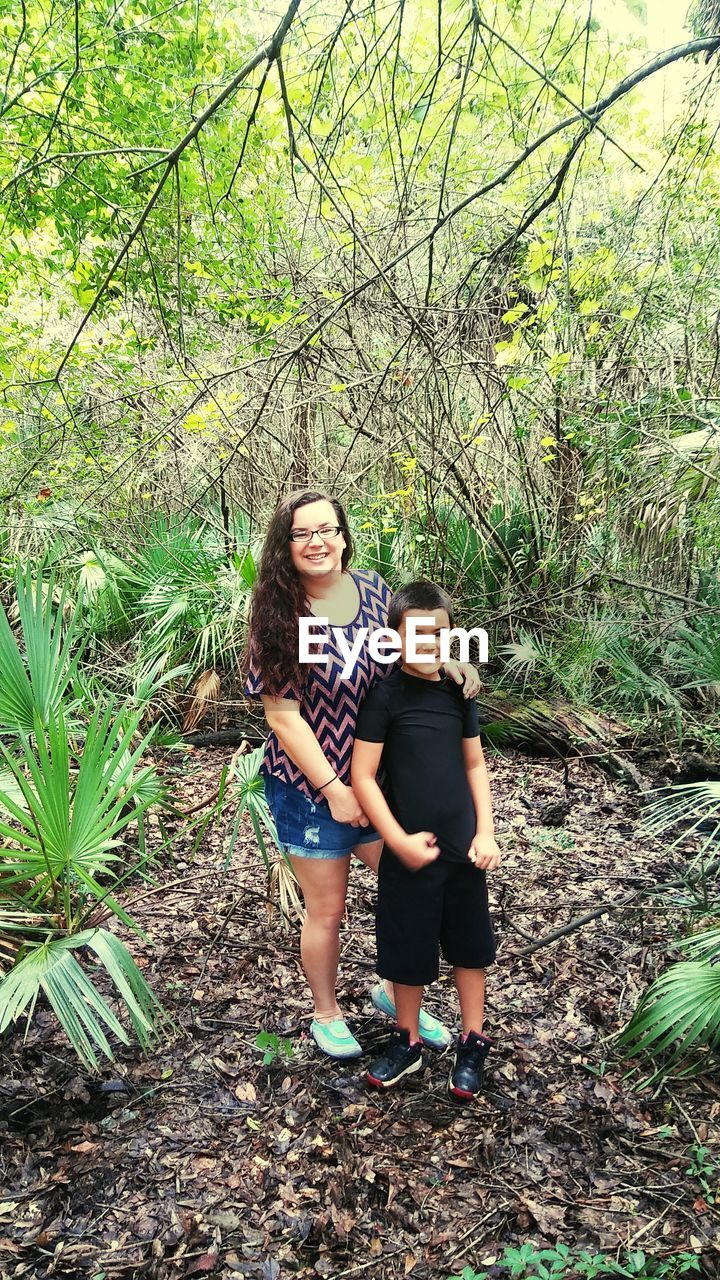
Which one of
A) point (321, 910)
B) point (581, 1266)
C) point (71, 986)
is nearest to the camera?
point (581, 1266)

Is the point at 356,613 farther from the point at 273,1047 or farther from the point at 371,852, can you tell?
the point at 273,1047

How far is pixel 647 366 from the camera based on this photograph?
5070 millimetres

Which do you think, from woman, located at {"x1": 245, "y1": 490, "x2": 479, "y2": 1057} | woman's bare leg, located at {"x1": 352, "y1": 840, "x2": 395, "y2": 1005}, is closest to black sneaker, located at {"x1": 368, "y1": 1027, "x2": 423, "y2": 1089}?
woman, located at {"x1": 245, "y1": 490, "x2": 479, "y2": 1057}

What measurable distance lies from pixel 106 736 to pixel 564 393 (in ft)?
12.6

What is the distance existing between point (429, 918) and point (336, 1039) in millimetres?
643

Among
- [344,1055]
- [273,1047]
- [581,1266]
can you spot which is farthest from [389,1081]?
→ [581,1266]

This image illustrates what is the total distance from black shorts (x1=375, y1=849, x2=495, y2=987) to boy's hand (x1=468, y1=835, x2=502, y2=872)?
0.12 ft

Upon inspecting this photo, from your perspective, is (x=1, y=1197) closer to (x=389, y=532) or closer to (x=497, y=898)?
(x=497, y=898)

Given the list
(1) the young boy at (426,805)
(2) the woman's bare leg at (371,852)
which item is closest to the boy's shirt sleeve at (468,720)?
(1) the young boy at (426,805)

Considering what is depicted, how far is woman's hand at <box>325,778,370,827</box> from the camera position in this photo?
1.98 meters

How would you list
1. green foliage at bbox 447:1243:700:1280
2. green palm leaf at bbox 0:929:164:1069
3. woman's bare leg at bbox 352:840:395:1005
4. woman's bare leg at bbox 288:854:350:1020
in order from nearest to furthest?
green foliage at bbox 447:1243:700:1280 < green palm leaf at bbox 0:929:164:1069 < woman's bare leg at bbox 288:854:350:1020 < woman's bare leg at bbox 352:840:395:1005

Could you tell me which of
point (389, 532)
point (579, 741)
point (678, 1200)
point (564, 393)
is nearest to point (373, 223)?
point (564, 393)

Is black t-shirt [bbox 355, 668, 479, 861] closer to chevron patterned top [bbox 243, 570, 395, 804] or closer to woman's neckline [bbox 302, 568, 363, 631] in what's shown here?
chevron patterned top [bbox 243, 570, 395, 804]

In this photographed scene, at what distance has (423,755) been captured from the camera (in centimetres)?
200
